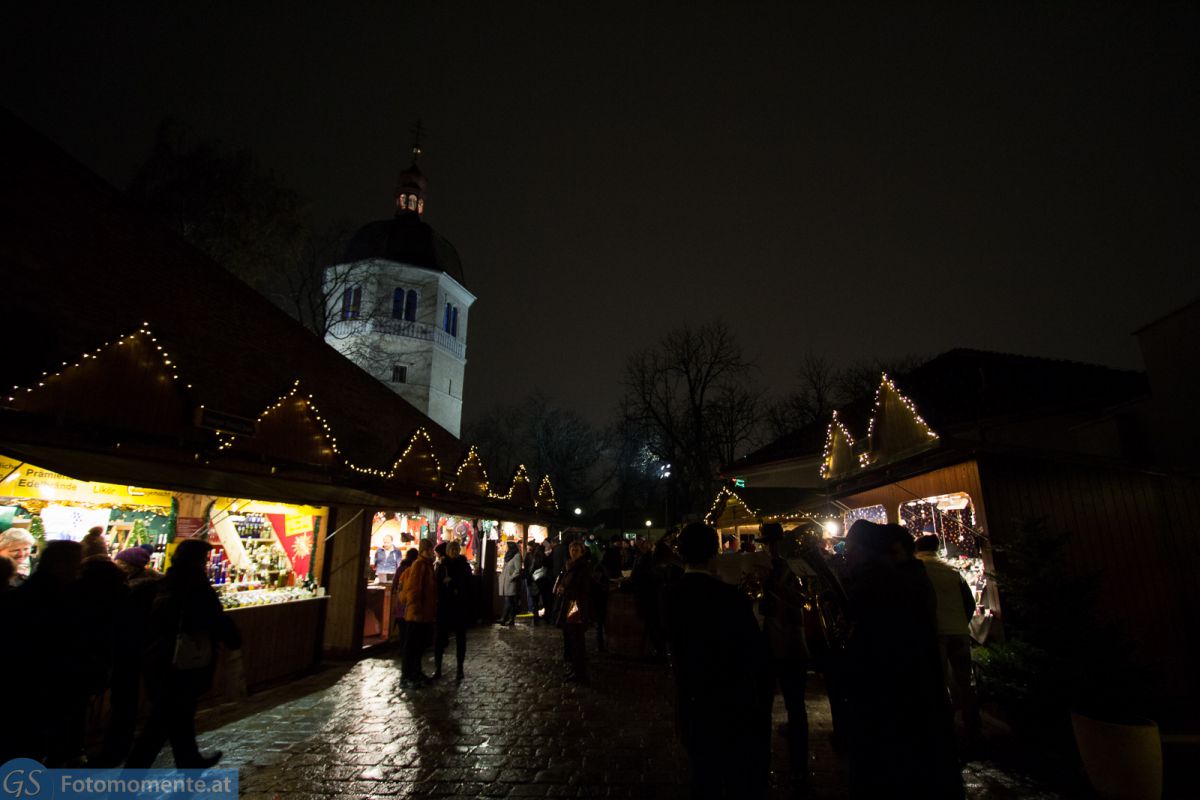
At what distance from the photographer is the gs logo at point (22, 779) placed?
3457 millimetres

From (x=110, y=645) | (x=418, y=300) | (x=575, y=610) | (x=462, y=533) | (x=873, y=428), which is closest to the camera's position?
(x=110, y=645)

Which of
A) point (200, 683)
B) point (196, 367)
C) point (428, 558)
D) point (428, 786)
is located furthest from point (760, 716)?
point (196, 367)

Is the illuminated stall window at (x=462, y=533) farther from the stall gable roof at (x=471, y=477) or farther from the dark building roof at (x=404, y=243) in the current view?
the dark building roof at (x=404, y=243)

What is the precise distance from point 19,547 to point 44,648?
2.98 metres

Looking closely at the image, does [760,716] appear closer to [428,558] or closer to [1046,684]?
[1046,684]

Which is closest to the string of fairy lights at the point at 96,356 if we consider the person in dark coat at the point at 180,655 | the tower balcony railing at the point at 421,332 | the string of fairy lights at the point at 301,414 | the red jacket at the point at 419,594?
the string of fairy lights at the point at 301,414

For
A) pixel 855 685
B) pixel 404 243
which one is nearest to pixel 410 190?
pixel 404 243

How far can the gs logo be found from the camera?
3457mm

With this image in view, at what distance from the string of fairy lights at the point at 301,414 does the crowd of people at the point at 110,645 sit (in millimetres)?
1803

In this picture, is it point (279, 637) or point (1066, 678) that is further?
point (279, 637)

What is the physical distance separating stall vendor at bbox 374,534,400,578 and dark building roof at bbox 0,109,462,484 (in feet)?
6.61

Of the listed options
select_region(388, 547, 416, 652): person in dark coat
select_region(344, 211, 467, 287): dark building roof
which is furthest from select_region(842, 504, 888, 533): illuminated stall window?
select_region(344, 211, 467, 287): dark building roof

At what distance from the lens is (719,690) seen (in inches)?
113

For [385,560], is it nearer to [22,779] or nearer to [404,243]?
[22,779]
